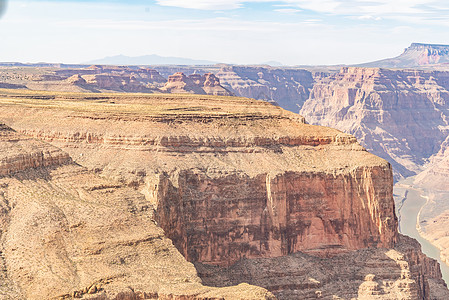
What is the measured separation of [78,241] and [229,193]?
29.0m

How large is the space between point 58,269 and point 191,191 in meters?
32.0

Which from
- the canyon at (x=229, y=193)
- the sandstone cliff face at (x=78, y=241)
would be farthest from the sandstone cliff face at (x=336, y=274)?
the sandstone cliff face at (x=78, y=241)

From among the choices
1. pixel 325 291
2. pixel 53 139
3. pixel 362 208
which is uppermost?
pixel 53 139

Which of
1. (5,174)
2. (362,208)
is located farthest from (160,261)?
(362,208)

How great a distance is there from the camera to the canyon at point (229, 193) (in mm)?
72062

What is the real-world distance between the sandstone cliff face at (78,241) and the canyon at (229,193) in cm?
21

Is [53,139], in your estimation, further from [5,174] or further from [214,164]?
[5,174]

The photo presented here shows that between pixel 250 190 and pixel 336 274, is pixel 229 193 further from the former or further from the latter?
pixel 336 274

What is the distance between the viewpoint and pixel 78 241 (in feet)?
203

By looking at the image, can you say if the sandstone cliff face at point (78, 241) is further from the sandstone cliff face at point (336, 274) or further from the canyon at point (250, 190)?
the sandstone cliff face at point (336, 274)

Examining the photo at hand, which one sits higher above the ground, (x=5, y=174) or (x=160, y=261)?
(x=5, y=174)

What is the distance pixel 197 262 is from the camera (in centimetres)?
8575

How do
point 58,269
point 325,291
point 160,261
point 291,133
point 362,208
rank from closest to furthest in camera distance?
point 58,269, point 160,261, point 325,291, point 362,208, point 291,133

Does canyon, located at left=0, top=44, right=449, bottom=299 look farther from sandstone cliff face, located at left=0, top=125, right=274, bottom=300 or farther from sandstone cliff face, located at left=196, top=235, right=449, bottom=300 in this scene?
sandstone cliff face, located at left=0, top=125, right=274, bottom=300
